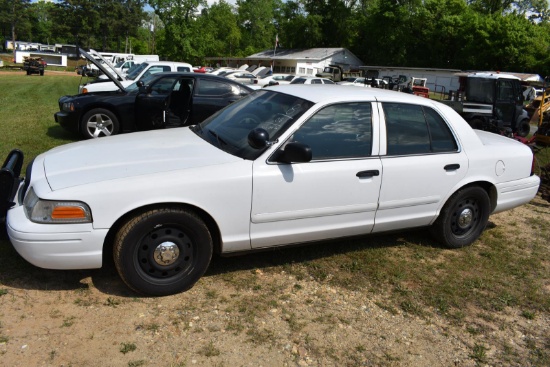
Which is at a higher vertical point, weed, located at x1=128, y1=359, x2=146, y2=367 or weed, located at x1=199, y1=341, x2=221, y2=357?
weed, located at x1=199, y1=341, x2=221, y2=357

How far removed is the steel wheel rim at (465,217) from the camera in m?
4.65

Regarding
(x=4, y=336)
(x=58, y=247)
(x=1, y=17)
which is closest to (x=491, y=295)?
(x=58, y=247)

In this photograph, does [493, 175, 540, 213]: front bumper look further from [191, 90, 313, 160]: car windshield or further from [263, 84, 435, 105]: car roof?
[191, 90, 313, 160]: car windshield

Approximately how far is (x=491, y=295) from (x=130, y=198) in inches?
122

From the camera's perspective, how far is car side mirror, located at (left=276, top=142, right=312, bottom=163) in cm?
345

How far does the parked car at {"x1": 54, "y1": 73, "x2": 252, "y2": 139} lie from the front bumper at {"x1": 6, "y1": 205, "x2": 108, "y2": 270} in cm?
525

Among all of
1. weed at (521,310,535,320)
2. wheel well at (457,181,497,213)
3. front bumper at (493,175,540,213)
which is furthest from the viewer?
front bumper at (493,175,540,213)

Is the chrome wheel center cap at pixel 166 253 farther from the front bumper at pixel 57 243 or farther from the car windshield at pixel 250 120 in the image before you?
the car windshield at pixel 250 120

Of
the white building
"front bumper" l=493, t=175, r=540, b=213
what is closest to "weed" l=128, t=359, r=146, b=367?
"front bumper" l=493, t=175, r=540, b=213

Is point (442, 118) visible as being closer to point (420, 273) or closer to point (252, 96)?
point (420, 273)

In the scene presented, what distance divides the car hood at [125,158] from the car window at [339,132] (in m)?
0.66

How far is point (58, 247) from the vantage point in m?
3.08

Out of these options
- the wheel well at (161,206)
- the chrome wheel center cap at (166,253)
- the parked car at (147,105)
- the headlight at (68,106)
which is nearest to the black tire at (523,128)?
the parked car at (147,105)

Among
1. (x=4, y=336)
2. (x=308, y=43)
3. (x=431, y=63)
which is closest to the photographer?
(x=4, y=336)
